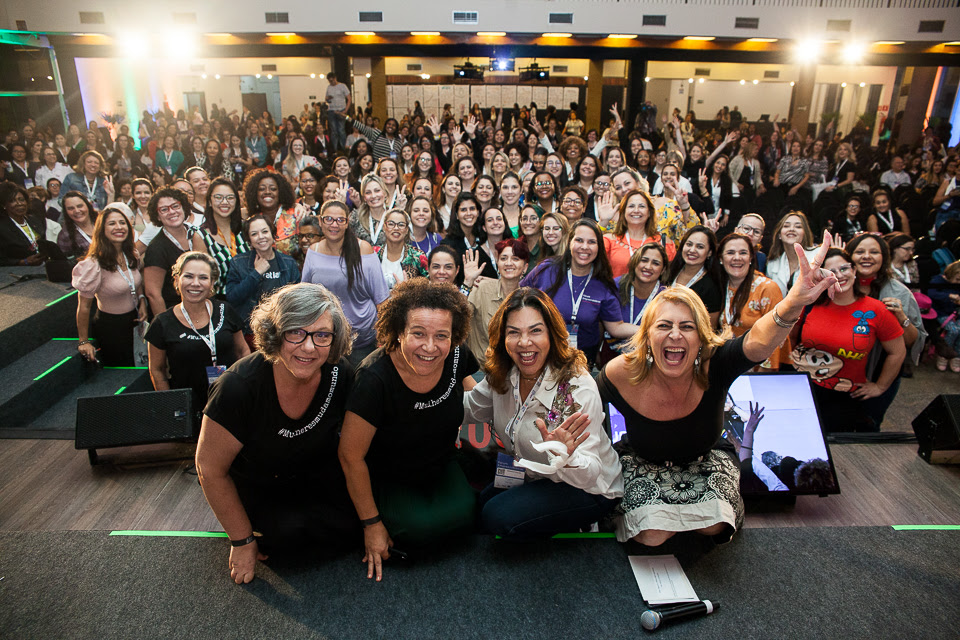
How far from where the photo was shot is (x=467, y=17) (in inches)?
375

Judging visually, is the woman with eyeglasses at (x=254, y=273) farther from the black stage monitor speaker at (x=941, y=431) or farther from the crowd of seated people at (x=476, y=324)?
the black stage monitor speaker at (x=941, y=431)

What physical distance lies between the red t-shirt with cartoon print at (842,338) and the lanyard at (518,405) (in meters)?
1.95

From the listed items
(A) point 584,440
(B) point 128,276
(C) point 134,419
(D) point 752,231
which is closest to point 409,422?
(A) point 584,440

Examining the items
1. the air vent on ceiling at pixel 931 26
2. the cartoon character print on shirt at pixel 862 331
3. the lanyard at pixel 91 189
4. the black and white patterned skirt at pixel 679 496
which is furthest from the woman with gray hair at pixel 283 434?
the air vent on ceiling at pixel 931 26

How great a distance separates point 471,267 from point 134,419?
2.16 m

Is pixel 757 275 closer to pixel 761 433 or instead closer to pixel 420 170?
pixel 761 433

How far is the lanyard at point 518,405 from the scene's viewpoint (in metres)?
2.09

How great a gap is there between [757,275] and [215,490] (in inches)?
125

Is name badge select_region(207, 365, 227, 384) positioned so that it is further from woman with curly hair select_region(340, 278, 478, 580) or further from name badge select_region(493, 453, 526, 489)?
name badge select_region(493, 453, 526, 489)

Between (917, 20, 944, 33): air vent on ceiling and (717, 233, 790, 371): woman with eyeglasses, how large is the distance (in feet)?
31.7

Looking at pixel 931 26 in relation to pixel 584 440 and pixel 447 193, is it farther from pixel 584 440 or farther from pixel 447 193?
pixel 584 440

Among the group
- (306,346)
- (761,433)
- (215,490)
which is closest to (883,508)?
(761,433)

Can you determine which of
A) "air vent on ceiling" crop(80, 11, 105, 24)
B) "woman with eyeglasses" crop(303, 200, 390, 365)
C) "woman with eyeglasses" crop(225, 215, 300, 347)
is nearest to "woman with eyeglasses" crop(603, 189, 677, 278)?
"woman with eyeglasses" crop(303, 200, 390, 365)

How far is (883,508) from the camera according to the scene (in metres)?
2.51
